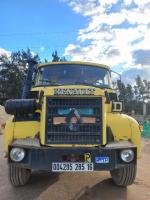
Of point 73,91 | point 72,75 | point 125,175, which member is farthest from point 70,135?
point 72,75

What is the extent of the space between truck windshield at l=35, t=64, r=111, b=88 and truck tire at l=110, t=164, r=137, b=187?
7.55ft

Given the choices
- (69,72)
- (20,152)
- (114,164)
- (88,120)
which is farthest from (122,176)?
(69,72)

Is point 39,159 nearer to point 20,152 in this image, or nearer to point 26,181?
point 20,152

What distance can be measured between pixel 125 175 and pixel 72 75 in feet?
9.42

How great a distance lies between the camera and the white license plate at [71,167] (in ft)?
26.3

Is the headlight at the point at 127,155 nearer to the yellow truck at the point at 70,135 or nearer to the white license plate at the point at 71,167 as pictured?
the yellow truck at the point at 70,135

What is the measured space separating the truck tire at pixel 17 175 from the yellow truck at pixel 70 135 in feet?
0.07

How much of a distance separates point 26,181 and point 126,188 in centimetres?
214

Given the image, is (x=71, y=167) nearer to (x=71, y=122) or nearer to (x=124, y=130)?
(x=71, y=122)

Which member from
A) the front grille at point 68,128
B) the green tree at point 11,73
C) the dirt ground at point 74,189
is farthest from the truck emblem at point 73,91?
the green tree at point 11,73

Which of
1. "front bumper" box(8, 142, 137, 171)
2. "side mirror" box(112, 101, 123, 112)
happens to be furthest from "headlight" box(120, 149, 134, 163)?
"side mirror" box(112, 101, 123, 112)

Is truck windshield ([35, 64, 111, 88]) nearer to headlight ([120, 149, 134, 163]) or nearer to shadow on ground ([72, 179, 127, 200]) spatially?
shadow on ground ([72, 179, 127, 200])

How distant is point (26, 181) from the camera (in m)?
9.38

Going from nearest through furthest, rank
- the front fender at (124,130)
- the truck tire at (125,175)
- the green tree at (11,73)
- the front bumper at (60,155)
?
the front bumper at (60,155) → the front fender at (124,130) → the truck tire at (125,175) → the green tree at (11,73)
